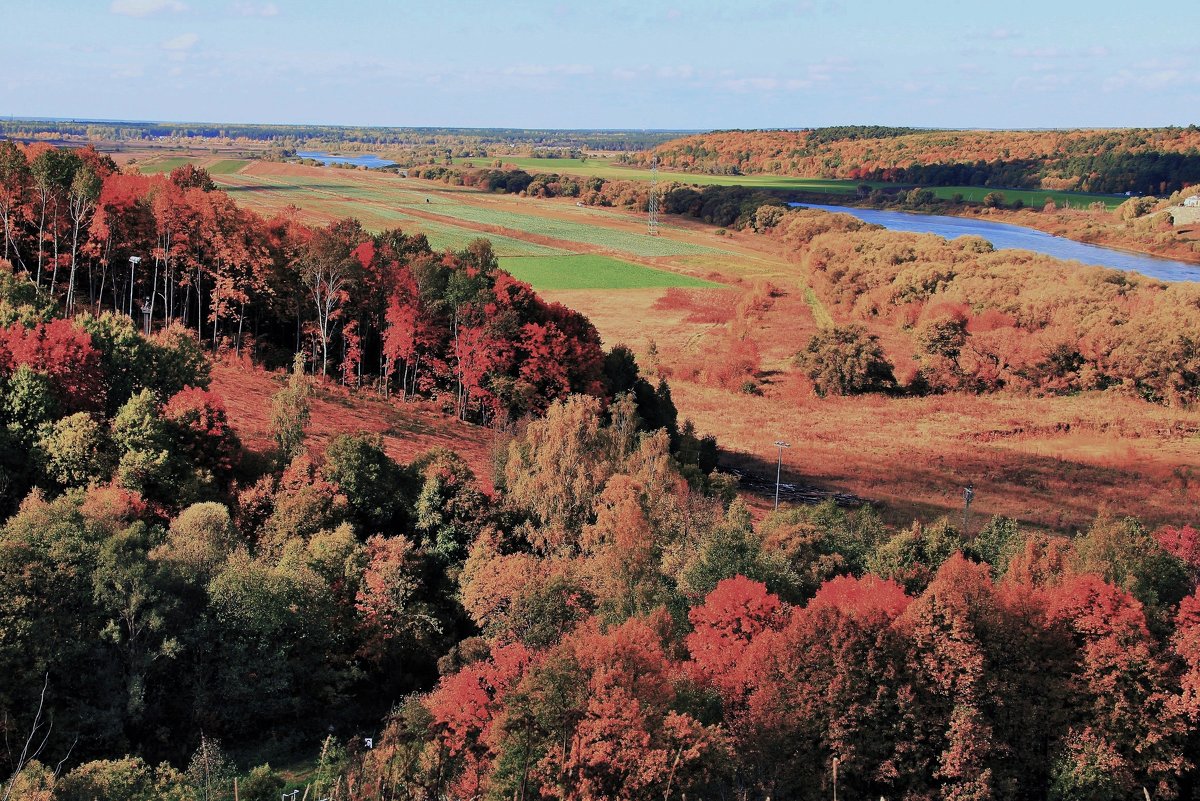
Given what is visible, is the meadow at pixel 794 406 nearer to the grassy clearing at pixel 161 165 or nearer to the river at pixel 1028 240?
the grassy clearing at pixel 161 165

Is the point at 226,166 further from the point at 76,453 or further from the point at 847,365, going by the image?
the point at 76,453

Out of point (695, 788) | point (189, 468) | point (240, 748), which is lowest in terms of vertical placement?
point (240, 748)

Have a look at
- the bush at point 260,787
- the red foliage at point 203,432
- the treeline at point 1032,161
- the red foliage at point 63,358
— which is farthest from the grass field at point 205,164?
the bush at point 260,787

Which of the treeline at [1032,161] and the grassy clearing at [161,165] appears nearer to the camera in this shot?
the grassy clearing at [161,165]

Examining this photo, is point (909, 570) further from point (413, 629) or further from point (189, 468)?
point (189, 468)

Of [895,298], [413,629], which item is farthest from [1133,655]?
[895,298]

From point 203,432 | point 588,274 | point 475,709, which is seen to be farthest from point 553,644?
point 588,274

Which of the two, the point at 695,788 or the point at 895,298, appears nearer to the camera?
the point at 695,788
